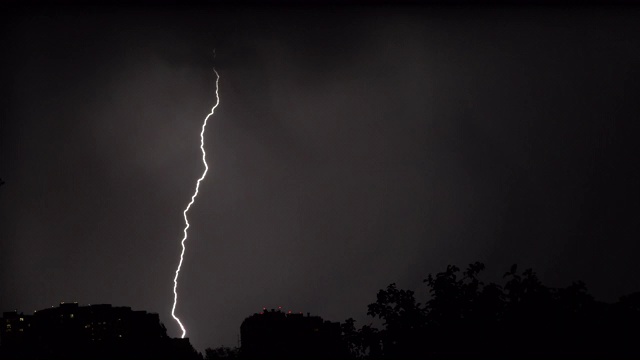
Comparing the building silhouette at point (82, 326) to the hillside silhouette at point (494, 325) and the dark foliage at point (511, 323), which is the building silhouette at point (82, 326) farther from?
the dark foliage at point (511, 323)

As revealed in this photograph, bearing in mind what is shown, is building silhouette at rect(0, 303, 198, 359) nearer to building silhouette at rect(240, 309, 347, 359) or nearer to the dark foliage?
building silhouette at rect(240, 309, 347, 359)

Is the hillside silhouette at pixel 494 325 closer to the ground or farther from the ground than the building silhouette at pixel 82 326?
closer to the ground

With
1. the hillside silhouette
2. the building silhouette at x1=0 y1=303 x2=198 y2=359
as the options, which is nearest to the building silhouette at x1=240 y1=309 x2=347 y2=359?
the building silhouette at x1=0 y1=303 x2=198 y2=359

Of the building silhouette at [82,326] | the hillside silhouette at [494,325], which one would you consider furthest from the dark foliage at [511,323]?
the building silhouette at [82,326]

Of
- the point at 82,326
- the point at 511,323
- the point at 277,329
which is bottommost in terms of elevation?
the point at 511,323

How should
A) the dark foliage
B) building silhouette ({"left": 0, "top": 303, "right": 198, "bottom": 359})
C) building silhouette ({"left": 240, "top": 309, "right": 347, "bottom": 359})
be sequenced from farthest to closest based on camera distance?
building silhouette ({"left": 240, "top": 309, "right": 347, "bottom": 359}) < building silhouette ({"left": 0, "top": 303, "right": 198, "bottom": 359}) < the dark foliage

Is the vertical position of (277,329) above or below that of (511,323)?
above

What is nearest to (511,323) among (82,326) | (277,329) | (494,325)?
(494,325)

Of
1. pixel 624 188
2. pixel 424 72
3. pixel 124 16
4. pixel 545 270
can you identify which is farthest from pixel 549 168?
pixel 124 16

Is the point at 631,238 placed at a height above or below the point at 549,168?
below

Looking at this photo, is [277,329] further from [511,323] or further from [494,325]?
[511,323]

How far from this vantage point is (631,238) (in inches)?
411

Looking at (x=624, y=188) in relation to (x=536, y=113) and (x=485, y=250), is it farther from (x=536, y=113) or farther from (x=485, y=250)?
(x=485, y=250)

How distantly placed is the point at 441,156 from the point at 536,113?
7.66ft
